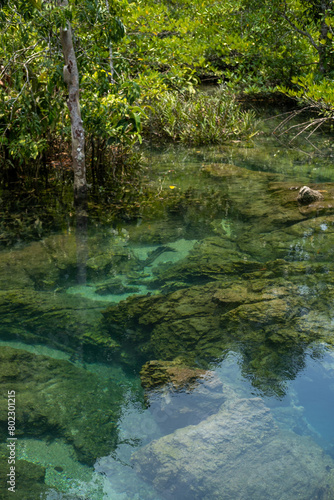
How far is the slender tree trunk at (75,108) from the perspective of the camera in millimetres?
5531

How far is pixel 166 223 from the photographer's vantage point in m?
5.55

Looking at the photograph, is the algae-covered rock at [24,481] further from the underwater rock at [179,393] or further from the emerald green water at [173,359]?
the underwater rock at [179,393]

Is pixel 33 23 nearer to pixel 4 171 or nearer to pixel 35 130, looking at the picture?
pixel 35 130

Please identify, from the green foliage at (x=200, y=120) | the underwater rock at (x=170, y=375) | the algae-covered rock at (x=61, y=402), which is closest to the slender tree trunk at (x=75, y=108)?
the algae-covered rock at (x=61, y=402)

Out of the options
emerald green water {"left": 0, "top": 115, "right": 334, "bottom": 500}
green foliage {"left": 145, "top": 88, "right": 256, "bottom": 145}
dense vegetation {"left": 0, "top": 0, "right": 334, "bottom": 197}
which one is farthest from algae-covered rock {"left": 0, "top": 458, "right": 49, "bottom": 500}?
green foliage {"left": 145, "top": 88, "right": 256, "bottom": 145}

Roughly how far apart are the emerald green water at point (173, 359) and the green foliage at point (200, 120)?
5101 mm

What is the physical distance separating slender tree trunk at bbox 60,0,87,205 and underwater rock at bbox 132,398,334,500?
4425 millimetres

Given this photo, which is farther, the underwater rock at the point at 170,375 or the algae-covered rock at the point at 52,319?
the algae-covered rock at the point at 52,319

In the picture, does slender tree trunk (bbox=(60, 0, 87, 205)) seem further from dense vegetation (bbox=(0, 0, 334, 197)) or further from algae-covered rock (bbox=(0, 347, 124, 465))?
algae-covered rock (bbox=(0, 347, 124, 465))

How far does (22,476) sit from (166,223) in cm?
379

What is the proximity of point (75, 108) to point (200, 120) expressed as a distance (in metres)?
4.91

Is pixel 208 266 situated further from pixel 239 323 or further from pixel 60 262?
pixel 60 262

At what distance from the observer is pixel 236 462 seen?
2.21 metres

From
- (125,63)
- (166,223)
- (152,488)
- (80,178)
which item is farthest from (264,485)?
(125,63)
